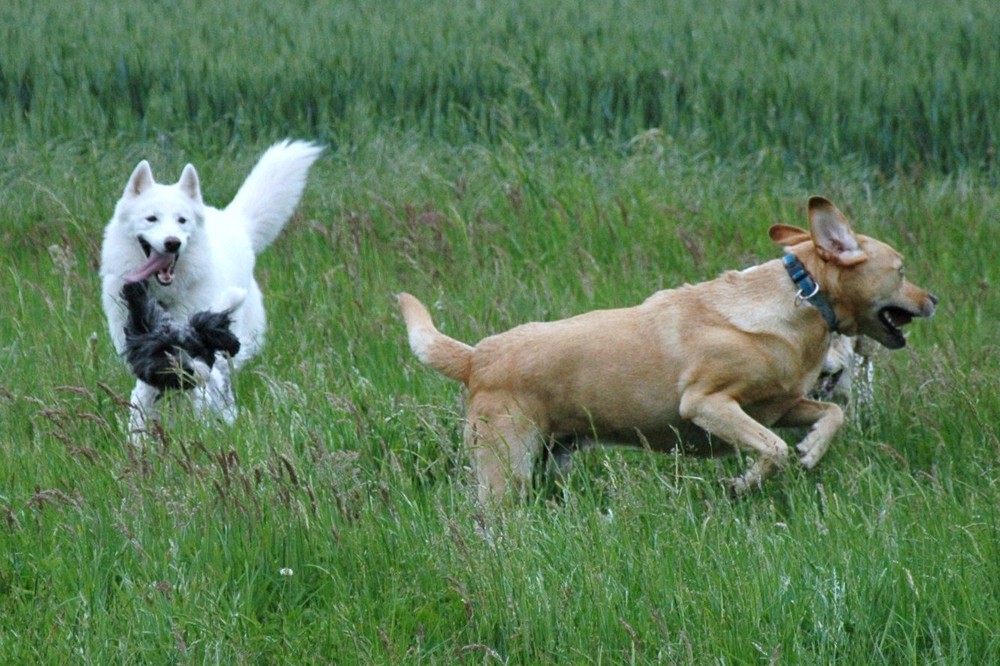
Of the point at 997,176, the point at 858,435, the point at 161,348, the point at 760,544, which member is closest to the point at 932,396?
the point at 858,435

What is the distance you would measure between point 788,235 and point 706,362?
80cm

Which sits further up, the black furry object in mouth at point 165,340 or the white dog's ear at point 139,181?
the white dog's ear at point 139,181

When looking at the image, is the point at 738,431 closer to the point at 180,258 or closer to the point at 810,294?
the point at 810,294

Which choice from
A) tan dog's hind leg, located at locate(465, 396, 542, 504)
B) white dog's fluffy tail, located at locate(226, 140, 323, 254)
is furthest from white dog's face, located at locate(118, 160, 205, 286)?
tan dog's hind leg, located at locate(465, 396, 542, 504)

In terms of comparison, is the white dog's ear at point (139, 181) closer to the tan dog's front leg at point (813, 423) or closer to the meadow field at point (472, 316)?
the meadow field at point (472, 316)

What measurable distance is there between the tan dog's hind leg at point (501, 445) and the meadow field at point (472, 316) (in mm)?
88

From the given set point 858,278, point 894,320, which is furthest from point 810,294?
point 894,320

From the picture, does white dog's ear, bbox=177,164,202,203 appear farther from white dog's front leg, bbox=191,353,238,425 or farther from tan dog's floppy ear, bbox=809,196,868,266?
tan dog's floppy ear, bbox=809,196,868,266

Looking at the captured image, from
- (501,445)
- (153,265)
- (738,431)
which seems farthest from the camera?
(153,265)

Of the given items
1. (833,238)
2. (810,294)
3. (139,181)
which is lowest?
(139,181)

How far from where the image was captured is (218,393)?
5.67 metres

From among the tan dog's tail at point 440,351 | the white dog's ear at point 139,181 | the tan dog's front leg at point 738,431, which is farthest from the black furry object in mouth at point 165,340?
the tan dog's front leg at point 738,431

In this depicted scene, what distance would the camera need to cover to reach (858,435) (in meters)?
5.45

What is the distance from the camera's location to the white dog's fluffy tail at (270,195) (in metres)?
8.01
